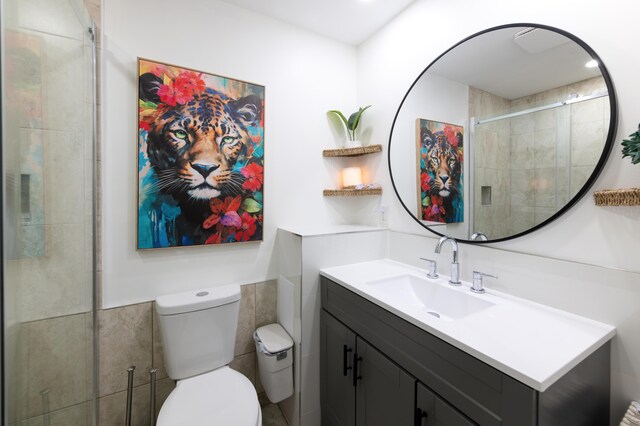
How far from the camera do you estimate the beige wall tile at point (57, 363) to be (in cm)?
85

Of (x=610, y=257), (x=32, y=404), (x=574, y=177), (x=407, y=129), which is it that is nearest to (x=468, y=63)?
(x=407, y=129)

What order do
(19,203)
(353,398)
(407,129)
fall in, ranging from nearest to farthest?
1. (19,203)
2. (353,398)
3. (407,129)

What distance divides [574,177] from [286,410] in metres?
1.96

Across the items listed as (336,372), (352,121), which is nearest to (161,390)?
(336,372)

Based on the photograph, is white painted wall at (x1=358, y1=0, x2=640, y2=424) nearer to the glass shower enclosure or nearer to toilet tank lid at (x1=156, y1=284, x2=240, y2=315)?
toilet tank lid at (x1=156, y1=284, x2=240, y2=315)

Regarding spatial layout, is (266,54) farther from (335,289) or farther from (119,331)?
(119,331)

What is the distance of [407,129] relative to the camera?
1697mm

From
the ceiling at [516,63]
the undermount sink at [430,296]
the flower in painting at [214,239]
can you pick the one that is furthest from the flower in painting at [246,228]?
the ceiling at [516,63]

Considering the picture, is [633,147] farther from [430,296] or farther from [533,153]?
[430,296]

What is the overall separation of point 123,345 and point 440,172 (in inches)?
76.7

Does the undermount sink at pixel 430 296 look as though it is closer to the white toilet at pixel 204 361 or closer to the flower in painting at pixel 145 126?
the white toilet at pixel 204 361

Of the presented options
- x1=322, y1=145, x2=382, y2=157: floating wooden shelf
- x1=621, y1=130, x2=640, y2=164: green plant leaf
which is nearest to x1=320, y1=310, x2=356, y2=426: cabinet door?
x1=322, y1=145, x2=382, y2=157: floating wooden shelf

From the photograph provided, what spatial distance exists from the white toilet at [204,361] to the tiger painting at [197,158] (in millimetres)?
345

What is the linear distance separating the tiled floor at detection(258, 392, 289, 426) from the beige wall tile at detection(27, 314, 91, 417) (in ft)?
3.22
